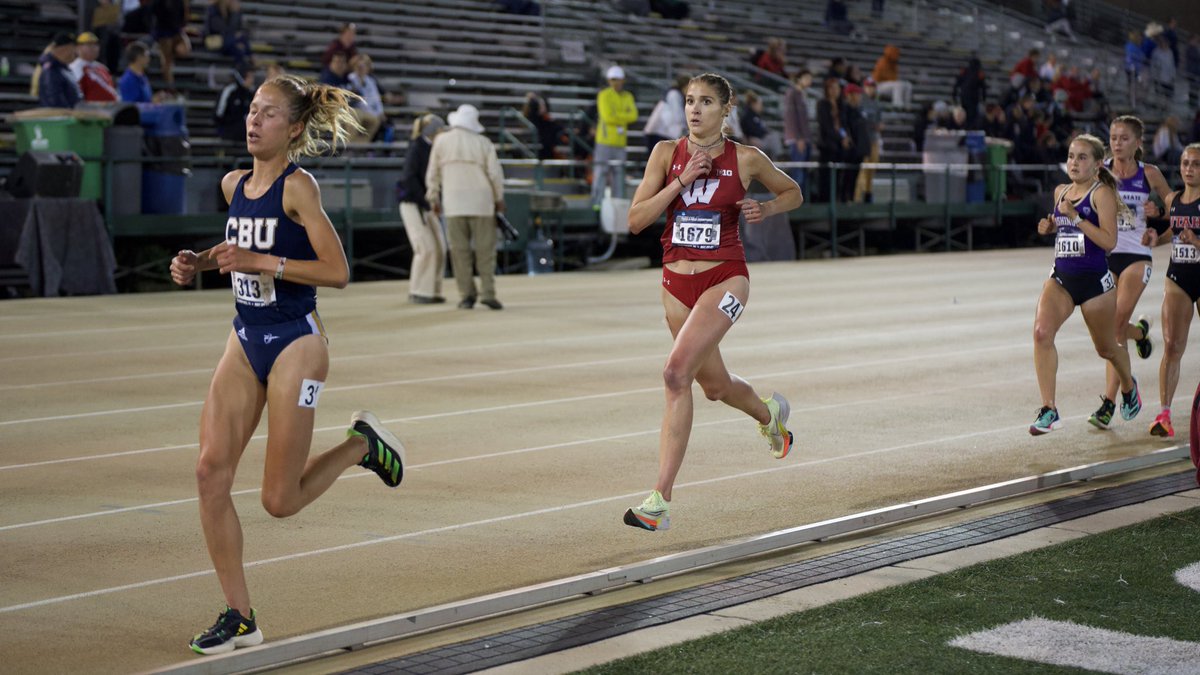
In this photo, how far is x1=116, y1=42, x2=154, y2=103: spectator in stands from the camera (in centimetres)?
2102

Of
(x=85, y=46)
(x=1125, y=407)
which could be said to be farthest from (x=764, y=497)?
(x=85, y=46)

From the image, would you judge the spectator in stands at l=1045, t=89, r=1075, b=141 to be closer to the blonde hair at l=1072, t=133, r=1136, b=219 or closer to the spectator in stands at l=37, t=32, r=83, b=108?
the spectator in stands at l=37, t=32, r=83, b=108

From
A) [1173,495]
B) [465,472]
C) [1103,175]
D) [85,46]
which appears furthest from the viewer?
[85,46]

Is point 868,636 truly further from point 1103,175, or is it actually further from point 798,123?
point 798,123

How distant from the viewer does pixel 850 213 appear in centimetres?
3002

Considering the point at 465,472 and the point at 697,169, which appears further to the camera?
the point at 465,472

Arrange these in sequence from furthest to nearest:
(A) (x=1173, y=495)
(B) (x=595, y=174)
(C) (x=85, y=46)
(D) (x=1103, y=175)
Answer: (B) (x=595, y=174), (C) (x=85, y=46), (D) (x=1103, y=175), (A) (x=1173, y=495)

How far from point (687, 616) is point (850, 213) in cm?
2452

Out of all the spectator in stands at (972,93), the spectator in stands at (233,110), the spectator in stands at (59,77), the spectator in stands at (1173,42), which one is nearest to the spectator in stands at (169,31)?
the spectator in stands at (233,110)

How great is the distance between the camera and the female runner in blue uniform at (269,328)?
5609mm

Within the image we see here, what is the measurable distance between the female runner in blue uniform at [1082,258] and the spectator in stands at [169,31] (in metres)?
16.8

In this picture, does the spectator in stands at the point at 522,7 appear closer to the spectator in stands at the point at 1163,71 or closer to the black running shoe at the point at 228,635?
the spectator in stands at the point at 1163,71

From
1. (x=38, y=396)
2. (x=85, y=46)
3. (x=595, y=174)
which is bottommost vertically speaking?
(x=38, y=396)

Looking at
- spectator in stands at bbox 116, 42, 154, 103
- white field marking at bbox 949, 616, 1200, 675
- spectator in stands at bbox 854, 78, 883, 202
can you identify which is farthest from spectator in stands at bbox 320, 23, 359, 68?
white field marking at bbox 949, 616, 1200, 675
